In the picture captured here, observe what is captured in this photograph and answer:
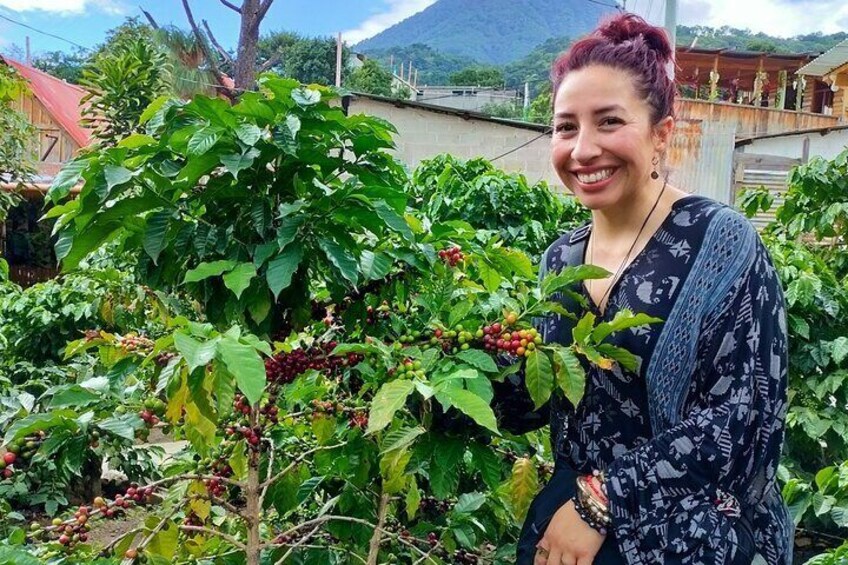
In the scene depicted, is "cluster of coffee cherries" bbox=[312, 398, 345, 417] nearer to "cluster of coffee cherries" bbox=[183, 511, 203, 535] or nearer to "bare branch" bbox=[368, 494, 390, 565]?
"bare branch" bbox=[368, 494, 390, 565]

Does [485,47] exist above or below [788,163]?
above

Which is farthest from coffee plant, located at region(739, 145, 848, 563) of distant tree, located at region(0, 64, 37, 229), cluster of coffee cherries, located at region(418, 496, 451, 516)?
distant tree, located at region(0, 64, 37, 229)

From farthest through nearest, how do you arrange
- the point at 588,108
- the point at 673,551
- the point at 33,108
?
the point at 33,108, the point at 588,108, the point at 673,551

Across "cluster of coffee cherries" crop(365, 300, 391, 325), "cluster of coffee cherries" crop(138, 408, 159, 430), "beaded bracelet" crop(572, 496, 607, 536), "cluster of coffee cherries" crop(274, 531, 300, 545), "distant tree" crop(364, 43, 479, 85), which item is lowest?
"cluster of coffee cherries" crop(274, 531, 300, 545)

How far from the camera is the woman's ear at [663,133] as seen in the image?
1429 mm

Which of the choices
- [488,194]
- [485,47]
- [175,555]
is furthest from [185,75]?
[485,47]

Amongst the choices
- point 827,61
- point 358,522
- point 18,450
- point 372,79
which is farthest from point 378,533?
point 372,79

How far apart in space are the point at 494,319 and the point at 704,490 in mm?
493

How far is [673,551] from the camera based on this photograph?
50.2 inches

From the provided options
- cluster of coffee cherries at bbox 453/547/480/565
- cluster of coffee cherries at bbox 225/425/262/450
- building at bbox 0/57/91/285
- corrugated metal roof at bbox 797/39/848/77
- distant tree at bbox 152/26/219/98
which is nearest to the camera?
cluster of coffee cherries at bbox 225/425/262/450

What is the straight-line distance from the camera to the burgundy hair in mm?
1385

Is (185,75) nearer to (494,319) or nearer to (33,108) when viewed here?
(33,108)

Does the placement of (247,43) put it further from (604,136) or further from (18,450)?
(604,136)

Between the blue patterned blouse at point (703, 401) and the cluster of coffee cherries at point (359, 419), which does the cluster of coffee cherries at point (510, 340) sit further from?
the cluster of coffee cherries at point (359, 419)
